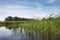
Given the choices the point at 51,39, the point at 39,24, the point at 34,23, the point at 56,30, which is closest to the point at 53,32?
the point at 56,30

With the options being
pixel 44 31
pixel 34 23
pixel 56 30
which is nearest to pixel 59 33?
pixel 56 30

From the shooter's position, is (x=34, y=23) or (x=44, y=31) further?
(x=34, y=23)

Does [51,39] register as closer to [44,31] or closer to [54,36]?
[54,36]

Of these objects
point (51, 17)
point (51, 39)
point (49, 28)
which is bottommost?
point (51, 39)

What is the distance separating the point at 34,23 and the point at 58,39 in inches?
79.5

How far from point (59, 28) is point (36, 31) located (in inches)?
69.8

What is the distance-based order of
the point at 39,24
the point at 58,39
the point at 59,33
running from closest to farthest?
1. the point at 58,39
2. the point at 59,33
3. the point at 39,24

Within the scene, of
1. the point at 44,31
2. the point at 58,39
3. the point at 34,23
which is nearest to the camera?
the point at 58,39

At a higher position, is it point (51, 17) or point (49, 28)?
point (51, 17)

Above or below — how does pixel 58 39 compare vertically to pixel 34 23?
below

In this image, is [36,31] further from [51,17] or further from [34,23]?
[51,17]

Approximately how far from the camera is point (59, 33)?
15.8 ft

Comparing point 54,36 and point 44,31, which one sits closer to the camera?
point 54,36

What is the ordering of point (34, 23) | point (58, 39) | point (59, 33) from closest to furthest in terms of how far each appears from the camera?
1. point (58, 39)
2. point (59, 33)
3. point (34, 23)
